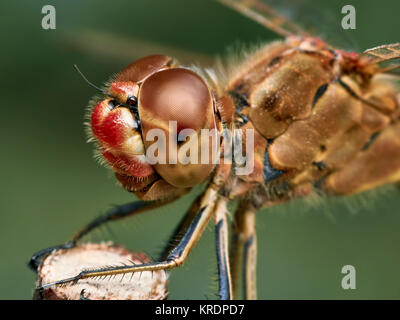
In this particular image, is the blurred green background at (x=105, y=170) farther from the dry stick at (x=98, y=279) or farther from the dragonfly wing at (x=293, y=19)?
the dry stick at (x=98, y=279)

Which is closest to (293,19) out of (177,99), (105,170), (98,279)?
(177,99)

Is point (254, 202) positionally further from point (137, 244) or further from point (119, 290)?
point (137, 244)

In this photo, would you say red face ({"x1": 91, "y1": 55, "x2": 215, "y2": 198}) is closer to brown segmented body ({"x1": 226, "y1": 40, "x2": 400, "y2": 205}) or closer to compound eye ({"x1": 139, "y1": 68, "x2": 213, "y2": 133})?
compound eye ({"x1": 139, "y1": 68, "x2": 213, "y2": 133})

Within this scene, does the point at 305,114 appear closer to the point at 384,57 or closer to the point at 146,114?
the point at 384,57

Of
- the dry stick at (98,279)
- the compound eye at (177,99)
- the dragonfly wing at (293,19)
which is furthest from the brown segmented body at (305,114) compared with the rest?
the dry stick at (98,279)

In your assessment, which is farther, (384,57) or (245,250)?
(245,250)
